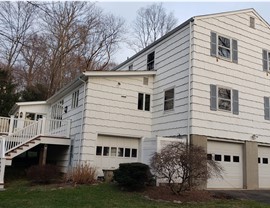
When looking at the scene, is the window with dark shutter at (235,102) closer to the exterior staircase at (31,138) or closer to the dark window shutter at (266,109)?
the dark window shutter at (266,109)

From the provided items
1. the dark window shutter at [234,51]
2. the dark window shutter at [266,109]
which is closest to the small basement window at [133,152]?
the dark window shutter at [234,51]

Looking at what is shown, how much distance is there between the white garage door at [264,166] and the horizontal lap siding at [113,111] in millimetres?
6352

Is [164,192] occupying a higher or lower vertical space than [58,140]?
lower

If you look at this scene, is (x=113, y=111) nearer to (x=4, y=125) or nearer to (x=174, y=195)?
(x=174, y=195)

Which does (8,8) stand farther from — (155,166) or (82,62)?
(82,62)

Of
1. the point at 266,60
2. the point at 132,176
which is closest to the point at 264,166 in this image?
the point at 266,60

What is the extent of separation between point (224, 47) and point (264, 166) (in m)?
6.98

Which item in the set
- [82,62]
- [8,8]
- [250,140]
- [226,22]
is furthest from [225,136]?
[82,62]

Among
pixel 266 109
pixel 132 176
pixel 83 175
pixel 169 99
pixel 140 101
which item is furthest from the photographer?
pixel 266 109

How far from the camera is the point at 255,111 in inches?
672

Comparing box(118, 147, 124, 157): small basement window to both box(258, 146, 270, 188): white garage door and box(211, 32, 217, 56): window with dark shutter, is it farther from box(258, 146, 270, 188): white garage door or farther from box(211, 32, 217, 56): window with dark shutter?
box(258, 146, 270, 188): white garage door

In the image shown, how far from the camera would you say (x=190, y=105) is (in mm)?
14758

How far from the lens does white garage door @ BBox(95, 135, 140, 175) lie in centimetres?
1598

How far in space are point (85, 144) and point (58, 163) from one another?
4.45m
